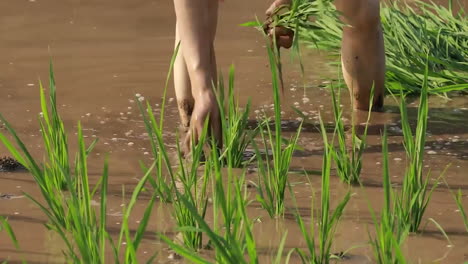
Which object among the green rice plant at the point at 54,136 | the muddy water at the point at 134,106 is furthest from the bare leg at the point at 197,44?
the green rice plant at the point at 54,136

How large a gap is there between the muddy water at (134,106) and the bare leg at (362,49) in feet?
0.39

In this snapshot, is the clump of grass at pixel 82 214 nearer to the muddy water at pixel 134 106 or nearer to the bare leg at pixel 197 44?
the muddy water at pixel 134 106

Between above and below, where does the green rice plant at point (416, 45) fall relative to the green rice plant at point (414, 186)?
above

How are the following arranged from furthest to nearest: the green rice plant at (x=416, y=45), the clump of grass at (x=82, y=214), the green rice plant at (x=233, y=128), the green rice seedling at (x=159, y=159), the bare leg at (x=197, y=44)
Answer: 1. the green rice plant at (x=416, y=45)
2. the bare leg at (x=197, y=44)
3. the green rice plant at (x=233, y=128)
4. the green rice seedling at (x=159, y=159)
5. the clump of grass at (x=82, y=214)

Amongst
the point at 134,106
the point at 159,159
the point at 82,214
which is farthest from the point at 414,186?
the point at 134,106

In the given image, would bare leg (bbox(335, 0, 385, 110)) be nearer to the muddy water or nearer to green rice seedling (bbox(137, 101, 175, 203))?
the muddy water

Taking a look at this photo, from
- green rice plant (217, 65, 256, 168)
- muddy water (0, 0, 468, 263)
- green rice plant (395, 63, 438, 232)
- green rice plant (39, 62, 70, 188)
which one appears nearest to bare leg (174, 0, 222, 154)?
green rice plant (217, 65, 256, 168)

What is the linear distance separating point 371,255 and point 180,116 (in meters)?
1.19

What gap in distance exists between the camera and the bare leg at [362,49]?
3.31 meters

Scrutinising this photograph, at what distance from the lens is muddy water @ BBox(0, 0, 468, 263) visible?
8.07 ft

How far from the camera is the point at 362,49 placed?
339 cm

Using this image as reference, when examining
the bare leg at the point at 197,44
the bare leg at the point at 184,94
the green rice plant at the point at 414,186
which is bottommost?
the green rice plant at the point at 414,186

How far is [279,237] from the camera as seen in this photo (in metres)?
2.46

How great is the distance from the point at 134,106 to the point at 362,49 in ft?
2.46
